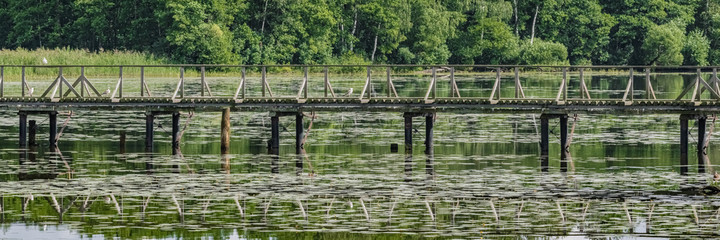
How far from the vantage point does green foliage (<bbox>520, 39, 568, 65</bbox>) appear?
365 feet

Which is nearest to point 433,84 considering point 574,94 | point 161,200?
point 161,200

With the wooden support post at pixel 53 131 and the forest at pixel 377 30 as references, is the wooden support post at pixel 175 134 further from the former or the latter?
the forest at pixel 377 30

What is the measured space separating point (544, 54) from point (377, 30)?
1452cm

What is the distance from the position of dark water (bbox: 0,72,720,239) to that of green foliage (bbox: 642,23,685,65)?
70137 millimetres

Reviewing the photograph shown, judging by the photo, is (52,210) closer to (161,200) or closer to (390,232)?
(161,200)

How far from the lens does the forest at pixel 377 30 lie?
331 ft

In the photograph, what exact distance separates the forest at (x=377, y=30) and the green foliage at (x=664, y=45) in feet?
0.31

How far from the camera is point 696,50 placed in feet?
378

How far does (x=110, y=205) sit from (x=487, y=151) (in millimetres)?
14504

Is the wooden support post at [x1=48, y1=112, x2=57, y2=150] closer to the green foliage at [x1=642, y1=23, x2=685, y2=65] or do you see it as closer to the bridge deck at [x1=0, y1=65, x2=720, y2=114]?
the bridge deck at [x1=0, y1=65, x2=720, y2=114]

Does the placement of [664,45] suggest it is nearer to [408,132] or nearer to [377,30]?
[377,30]

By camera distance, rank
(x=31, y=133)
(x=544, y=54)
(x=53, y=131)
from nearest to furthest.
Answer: (x=53, y=131) → (x=31, y=133) → (x=544, y=54)

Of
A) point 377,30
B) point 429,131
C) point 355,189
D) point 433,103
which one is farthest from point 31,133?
point 377,30

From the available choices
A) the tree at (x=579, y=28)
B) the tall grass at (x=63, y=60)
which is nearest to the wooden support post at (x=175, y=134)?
the tall grass at (x=63, y=60)
